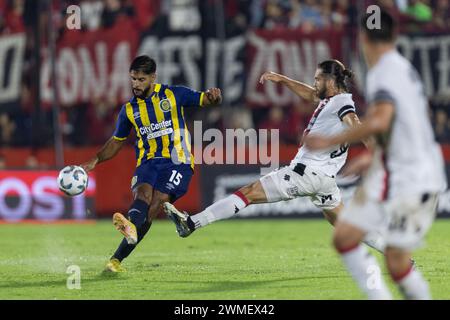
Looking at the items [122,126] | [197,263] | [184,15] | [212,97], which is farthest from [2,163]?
[212,97]

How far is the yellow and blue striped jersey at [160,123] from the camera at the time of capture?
10.7 m

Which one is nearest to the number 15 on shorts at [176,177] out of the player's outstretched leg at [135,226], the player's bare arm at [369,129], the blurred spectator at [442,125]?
the player's outstretched leg at [135,226]

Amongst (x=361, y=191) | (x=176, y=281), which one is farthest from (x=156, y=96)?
(x=361, y=191)

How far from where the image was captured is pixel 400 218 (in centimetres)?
672

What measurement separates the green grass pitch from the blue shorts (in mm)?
865

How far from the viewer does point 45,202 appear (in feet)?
57.6

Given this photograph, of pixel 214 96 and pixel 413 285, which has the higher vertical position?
pixel 214 96

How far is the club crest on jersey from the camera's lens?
10784mm

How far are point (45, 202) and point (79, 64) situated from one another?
2419mm

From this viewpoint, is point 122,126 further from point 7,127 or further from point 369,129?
point 7,127

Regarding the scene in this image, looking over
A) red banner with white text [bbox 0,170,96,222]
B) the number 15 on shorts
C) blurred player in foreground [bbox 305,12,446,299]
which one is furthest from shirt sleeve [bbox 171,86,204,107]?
red banner with white text [bbox 0,170,96,222]

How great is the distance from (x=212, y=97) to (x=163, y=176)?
0.95 meters

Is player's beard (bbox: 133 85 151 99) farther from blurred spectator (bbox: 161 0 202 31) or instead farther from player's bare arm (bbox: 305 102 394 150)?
blurred spectator (bbox: 161 0 202 31)

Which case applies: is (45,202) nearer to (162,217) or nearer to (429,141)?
(162,217)
